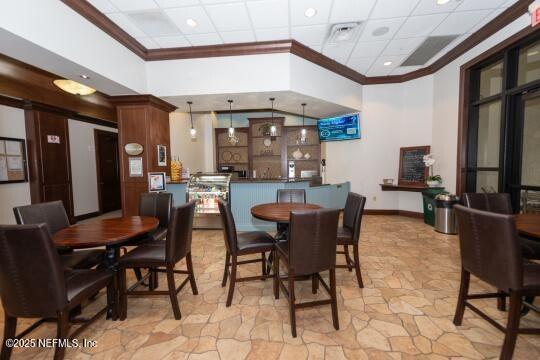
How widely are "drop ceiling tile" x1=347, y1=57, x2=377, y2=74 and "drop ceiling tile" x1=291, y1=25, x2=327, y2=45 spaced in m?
1.07

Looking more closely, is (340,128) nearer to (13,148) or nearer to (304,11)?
(304,11)

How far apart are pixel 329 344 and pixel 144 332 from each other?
4.89ft

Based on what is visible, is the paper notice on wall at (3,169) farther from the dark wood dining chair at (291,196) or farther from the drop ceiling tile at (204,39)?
the dark wood dining chair at (291,196)

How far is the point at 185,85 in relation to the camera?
13.3ft

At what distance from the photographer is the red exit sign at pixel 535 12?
2756 mm

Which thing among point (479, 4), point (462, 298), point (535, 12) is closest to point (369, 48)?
point (479, 4)

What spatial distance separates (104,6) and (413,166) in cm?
607

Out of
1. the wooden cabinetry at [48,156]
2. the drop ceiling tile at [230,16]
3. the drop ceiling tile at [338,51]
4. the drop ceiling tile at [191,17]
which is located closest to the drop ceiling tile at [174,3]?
the drop ceiling tile at [191,17]

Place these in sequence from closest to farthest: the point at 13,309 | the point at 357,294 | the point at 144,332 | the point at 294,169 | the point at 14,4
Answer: the point at 13,309, the point at 144,332, the point at 14,4, the point at 357,294, the point at 294,169

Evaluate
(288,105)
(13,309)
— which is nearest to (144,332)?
(13,309)

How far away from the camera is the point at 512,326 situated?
152 centimetres

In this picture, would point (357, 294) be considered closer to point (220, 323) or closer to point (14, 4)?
point (220, 323)

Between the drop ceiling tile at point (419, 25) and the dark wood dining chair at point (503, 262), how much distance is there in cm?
301

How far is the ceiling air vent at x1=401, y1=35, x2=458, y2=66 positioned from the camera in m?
3.91
